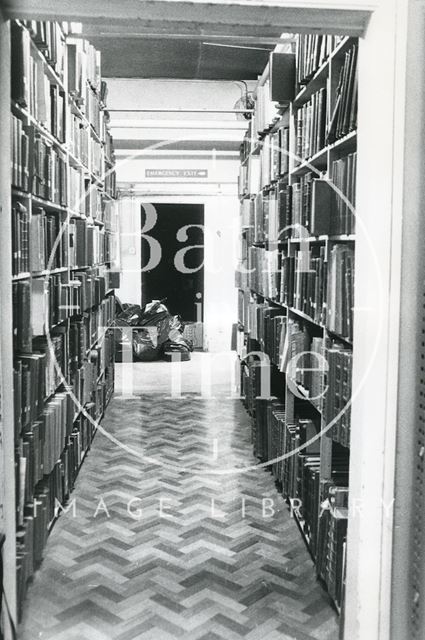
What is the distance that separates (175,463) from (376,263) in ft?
9.54

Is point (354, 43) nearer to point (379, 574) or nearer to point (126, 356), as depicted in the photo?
point (379, 574)

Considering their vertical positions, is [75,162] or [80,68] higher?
[80,68]

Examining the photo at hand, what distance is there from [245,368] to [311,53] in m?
3.48

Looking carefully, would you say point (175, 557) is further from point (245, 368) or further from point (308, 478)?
point (245, 368)

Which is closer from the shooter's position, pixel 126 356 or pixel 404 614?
pixel 404 614

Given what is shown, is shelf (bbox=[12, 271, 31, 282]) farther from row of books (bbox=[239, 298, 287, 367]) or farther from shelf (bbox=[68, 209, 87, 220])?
row of books (bbox=[239, 298, 287, 367])

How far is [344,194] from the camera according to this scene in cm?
244

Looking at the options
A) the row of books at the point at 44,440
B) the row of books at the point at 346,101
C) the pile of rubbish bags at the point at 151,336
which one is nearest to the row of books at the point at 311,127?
the row of books at the point at 346,101

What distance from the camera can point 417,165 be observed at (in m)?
1.76

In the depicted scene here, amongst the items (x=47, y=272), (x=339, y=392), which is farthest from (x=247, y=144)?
(x=339, y=392)

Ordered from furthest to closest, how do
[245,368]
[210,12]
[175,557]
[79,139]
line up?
[245,368] → [79,139] → [175,557] → [210,12]

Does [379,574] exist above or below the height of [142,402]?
above

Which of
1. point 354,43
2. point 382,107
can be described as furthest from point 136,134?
point 382,107

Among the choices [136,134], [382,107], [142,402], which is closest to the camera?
[382,107]
